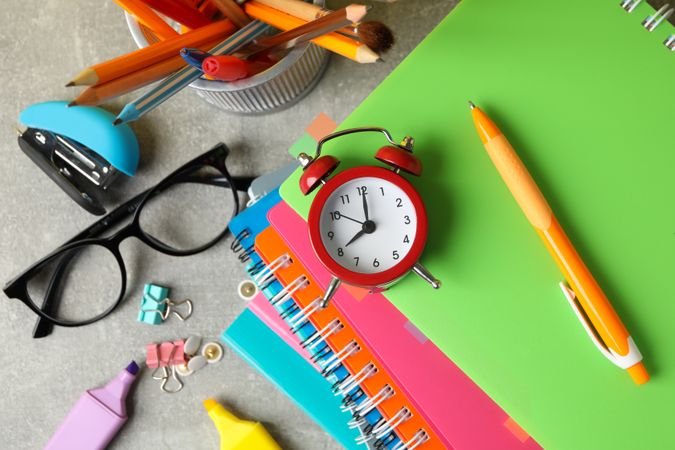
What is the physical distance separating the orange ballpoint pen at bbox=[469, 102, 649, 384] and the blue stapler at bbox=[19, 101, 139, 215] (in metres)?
0.34

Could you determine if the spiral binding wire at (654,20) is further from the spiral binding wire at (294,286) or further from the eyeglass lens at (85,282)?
the eyeglass lens at (85,282)

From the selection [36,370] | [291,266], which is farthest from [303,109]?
[36,370]

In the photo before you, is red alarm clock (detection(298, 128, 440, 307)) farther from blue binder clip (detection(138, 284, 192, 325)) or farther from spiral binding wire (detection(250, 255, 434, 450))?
blue binder clip (detection(138, 284, 192, 325))

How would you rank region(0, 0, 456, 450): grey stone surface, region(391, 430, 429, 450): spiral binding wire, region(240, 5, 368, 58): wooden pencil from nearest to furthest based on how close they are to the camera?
1. region(240, 5, 368, 58): wooden pencil
2. region(391, 430, 429, 450): spiral binding wire
3. region(0, 0, 456, 450): grey stone surface

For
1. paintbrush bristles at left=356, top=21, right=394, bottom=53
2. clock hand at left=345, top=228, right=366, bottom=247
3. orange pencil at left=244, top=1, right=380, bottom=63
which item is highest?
paintbrush bristles at left=356, top=21, right=394, bottom=53

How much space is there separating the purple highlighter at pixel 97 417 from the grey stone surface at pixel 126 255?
1cm

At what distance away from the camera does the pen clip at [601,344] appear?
1.16ft

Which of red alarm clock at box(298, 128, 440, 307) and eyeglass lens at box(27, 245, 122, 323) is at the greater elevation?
red alarm clock at box(298, 128, 440, 307)

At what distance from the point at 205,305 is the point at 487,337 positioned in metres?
0.29

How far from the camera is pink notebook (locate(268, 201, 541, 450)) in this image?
0.41 m

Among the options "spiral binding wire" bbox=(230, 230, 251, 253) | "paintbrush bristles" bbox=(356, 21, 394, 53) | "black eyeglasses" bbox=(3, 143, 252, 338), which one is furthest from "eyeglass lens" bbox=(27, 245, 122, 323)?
"paintbrush bristles" bbox=(356, 21, 394, 53)

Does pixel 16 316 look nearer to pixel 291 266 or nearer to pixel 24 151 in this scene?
pixel 24 151

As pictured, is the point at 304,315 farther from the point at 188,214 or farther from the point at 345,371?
the point at 188,214

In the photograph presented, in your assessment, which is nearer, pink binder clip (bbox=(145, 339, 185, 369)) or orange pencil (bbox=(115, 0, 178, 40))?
orange pencil (bbox=(115, 0, 178, 40))
